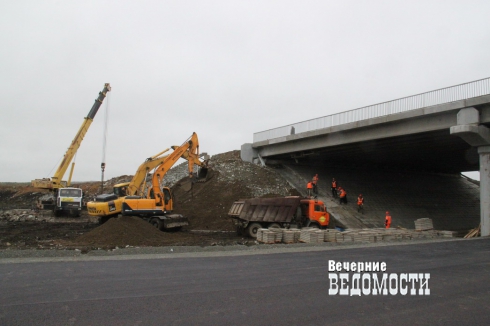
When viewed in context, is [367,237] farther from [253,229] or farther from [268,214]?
[253,229]

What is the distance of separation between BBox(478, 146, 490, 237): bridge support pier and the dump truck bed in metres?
11.1

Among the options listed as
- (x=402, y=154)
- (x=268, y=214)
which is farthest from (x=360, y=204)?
(x=268, y=214)

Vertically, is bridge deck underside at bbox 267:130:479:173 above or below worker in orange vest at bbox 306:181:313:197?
above

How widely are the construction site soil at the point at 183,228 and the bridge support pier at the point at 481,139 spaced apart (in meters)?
13.9

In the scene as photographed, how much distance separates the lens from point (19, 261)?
13.0 meters

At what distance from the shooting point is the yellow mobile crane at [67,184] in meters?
32.5

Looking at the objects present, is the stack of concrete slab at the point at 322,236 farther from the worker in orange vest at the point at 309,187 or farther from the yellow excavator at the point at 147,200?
the worker in orange vest at the point at 309,187

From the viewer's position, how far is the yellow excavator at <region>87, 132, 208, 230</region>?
2386cm

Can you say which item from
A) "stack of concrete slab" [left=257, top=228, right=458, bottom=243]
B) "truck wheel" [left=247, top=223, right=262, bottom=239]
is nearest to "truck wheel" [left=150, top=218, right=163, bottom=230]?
"truck wheel" [left=247, top=223, right=262, bottom=239]

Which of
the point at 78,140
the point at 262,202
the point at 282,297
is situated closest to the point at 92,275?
the point at 282,297

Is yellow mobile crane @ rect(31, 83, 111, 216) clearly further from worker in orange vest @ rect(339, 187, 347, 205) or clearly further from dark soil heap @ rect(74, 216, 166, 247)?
worker in orange vest @ rect(339, 187, 347, 205)

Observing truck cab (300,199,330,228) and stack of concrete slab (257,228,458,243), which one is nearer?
stack of concrete slab (257,228,458,243)

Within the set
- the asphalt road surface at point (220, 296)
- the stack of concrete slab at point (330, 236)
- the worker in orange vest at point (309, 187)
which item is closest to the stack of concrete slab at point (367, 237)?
the stack of concrete slab at point (330, 236)

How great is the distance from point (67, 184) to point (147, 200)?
16.0 m
